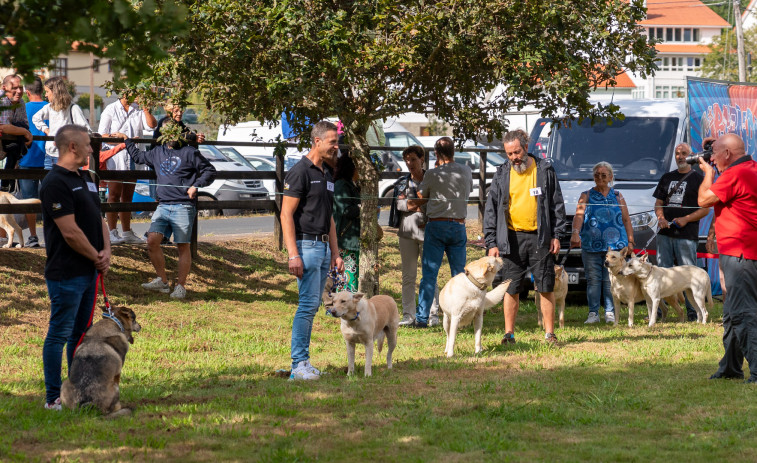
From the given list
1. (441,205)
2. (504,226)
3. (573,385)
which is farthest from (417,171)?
(573,385)

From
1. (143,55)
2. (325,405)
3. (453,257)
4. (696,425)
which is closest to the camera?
(143,55)

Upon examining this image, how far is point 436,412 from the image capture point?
604 centimetres

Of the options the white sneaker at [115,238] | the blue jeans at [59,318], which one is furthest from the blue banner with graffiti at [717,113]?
the blue jeans at [59,318]

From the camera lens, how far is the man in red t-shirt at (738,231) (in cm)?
690

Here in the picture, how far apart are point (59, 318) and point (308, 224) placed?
202 cm

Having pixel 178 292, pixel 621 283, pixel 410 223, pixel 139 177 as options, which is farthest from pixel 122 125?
pixel 621 283

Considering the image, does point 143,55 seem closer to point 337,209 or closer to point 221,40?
point 221,40

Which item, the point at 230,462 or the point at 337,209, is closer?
the point at 230,462

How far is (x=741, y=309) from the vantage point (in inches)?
275

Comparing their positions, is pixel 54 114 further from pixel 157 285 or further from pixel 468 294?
pixel 468 294

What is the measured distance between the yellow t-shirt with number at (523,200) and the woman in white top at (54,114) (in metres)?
5.60

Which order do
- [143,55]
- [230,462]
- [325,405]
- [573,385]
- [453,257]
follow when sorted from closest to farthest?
1. [143,55]
2. [230,462]
3. [325,405]
4. [573,385]
5. [453,257]

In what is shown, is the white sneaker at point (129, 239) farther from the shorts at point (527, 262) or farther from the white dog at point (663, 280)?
the white dog at point (663, 280)

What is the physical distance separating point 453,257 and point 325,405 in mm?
4318
